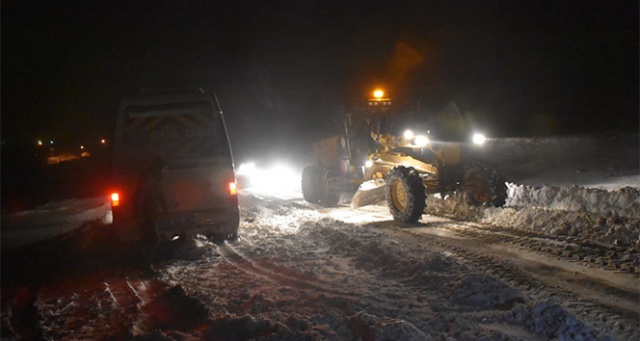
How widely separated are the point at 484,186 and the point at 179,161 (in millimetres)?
6867

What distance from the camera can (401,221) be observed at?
494 inches

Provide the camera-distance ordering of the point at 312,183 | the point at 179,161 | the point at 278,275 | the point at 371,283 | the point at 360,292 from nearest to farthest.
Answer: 1. the point at 360,292
2. the point at 371,283
3. the point at 278,275
4. the point at 179,161
5. the point at 312,183

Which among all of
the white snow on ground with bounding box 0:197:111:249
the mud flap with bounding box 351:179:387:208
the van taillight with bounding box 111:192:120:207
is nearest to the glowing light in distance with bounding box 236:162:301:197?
the white snow on ground with bounding box 0:197:111:249

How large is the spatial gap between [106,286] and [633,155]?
24789 millimetres

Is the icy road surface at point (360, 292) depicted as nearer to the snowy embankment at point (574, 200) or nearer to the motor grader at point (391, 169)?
the snowy embankment at point (574, 200)

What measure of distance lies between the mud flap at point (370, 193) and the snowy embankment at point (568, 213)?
127 cm

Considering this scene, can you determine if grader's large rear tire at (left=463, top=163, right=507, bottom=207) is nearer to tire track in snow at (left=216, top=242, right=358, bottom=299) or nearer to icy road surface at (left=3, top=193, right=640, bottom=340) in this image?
icy road surface at (left=3, top=193, right=640, bottom=340)

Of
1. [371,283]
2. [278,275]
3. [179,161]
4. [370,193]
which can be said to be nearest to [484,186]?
[370,193]

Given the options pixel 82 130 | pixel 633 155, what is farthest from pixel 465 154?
pixel 82 130

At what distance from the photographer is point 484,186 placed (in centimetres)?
Answer: 1288

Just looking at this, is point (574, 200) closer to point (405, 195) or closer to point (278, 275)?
point (405, 195)

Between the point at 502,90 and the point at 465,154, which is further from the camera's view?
the point at 502,90

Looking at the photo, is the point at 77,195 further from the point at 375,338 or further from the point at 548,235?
the point at 375,338

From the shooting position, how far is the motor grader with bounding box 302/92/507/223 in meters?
12.5
